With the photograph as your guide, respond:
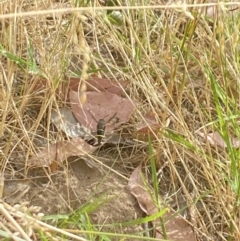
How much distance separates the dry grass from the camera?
1.06 meters

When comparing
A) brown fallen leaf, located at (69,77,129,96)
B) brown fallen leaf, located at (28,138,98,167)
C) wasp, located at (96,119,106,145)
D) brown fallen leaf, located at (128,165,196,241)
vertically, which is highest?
brown fallen leaf, located at (69,77,129,96)

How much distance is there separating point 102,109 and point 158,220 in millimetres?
267

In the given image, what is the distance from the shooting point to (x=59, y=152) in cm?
110

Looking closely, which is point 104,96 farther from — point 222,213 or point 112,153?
point 222,213

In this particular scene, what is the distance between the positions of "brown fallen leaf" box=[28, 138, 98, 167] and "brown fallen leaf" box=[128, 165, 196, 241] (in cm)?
11

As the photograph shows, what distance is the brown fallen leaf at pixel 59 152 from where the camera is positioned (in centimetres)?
109

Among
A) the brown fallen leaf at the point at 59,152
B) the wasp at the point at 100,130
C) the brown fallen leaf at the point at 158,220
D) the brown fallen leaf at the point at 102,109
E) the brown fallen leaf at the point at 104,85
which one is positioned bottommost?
the brown fallen leaf at the point at 158,220

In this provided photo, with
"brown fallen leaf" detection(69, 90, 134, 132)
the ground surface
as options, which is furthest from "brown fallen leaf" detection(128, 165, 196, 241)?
"brown fallen leaf" detection(69, 90, 134, 132)

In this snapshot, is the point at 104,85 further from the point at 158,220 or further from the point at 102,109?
the point at 158,220

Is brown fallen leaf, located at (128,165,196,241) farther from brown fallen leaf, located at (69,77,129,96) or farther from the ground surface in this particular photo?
brown fallen leaf, located at (69,77,129,96)

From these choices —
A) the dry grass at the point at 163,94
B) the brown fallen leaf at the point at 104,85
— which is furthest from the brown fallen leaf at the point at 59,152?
the brown fallen leaf at the point at 104,85

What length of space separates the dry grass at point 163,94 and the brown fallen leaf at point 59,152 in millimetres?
20

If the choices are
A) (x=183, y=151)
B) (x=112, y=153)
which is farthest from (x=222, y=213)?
(x=112, y=153)

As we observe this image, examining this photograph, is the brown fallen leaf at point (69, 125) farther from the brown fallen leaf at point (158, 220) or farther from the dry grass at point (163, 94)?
the brown fallen leaf at point (158, 220)
